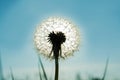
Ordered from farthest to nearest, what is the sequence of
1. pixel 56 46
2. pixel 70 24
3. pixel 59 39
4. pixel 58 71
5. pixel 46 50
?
pixel 70 24 < pixel 46 50 < pixel 59 39 < pixel 56 46 < pixel 58 71

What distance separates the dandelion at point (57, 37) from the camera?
220 inches

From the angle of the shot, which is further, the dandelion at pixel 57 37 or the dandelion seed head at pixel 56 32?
the dandelion seed head at pixel 56 32

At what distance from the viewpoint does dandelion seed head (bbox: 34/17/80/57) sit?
5.93 m

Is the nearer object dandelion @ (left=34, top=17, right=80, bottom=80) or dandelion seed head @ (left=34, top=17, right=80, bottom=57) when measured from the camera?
dandelion @ (left=34, top=17, right=80, bottom=80)

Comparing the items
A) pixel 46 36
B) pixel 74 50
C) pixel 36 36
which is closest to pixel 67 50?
pixel 74 50

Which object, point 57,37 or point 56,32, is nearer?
point 57,37

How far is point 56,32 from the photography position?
5.82m

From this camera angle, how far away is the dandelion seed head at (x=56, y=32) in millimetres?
5930

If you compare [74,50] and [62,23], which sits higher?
[62,23]

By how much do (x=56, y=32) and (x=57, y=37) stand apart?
0.34 metres

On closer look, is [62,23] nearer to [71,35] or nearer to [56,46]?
[71,35]

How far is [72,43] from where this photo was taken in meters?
6.41

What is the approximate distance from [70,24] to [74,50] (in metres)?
1.06

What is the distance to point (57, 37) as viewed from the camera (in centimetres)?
551
